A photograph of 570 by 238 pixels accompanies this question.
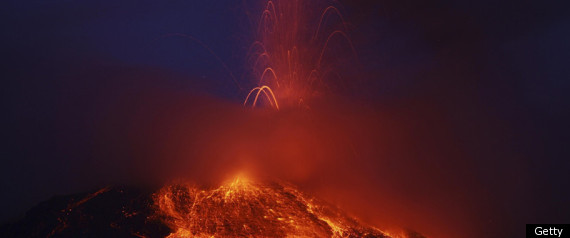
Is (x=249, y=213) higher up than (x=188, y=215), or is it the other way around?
(x=249, y=213)

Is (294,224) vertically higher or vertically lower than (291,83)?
lower

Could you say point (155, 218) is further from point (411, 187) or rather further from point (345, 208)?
point (411, 187)

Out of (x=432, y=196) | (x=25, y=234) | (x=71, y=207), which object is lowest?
(x=25, y=234)

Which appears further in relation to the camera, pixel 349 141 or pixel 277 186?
pixel 349 141

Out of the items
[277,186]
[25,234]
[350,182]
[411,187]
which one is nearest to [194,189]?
[277,186]

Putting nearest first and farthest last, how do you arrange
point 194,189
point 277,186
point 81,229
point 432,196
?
1. point 81,229
2. point 194,189
3. point 277,186
4. point 432,196
